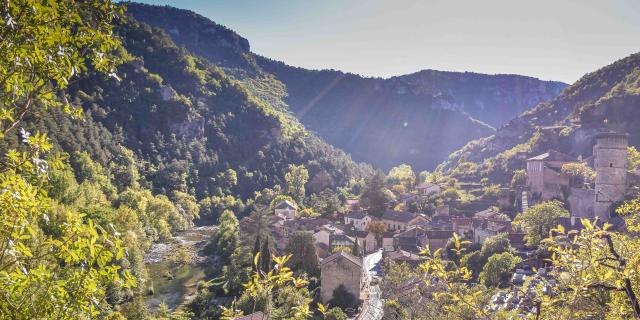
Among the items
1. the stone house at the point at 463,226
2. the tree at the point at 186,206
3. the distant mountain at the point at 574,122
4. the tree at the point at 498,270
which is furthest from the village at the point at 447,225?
the distant mountain at the point at 574,122

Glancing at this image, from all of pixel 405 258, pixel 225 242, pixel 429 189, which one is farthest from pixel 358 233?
pixel 429 189

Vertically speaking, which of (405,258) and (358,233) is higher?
(405,258)

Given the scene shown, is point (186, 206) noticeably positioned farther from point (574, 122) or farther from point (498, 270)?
point (574, 122)

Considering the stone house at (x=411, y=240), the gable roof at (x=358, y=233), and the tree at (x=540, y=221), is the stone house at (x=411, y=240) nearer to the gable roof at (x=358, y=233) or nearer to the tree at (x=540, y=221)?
the gable roof at (x=358, y=233)

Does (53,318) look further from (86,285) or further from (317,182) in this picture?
(317,182)

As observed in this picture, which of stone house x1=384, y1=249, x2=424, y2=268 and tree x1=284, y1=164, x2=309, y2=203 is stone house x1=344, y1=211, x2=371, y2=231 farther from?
tree x1=284, y1=164, x2=309, y2=203
